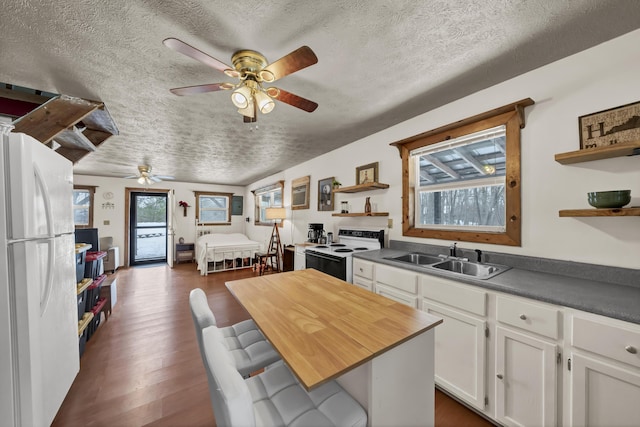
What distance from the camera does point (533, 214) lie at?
1715 mm

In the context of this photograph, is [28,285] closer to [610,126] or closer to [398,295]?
[398,295]

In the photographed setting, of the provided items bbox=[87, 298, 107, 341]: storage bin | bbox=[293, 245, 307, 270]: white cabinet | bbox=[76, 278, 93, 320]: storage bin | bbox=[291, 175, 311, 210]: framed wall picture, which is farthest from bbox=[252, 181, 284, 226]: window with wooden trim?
bbox=[76, 278, 93, 320]: storage bin

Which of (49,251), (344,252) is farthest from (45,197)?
(344,252)

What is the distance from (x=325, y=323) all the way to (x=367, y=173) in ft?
7.82

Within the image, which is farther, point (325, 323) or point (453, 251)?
point (453, 251)

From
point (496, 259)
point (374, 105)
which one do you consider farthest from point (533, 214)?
point (374, 105)

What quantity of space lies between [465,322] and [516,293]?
38cm

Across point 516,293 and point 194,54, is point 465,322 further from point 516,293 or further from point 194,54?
point 194,54

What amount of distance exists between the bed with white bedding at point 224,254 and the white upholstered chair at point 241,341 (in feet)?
13.6

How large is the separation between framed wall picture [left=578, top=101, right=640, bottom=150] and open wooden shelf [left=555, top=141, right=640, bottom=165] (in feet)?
0.22

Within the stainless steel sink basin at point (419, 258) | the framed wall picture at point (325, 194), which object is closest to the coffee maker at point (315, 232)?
the framed wall picture at point (325, 194)

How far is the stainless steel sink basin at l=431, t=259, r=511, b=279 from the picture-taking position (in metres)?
1.79

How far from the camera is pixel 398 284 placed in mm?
1926

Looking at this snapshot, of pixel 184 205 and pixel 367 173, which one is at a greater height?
pixel 367 173
